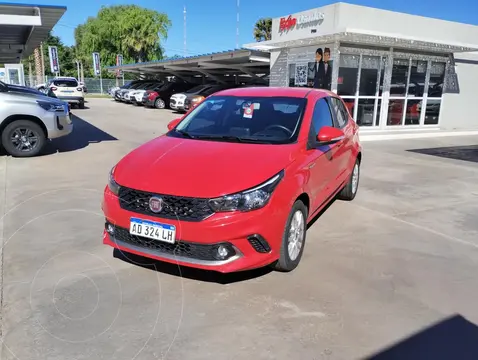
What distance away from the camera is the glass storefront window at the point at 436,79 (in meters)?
15.9

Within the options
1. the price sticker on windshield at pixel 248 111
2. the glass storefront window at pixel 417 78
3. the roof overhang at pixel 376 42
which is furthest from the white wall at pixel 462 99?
the price sticker on windshield at pixel 248 111

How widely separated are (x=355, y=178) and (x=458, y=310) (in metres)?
3.21

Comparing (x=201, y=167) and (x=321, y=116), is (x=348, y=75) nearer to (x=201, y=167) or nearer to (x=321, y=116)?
(x=321, y=116)

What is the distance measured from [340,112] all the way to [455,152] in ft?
25.5

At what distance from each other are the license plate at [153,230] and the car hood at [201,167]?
266 millimetres

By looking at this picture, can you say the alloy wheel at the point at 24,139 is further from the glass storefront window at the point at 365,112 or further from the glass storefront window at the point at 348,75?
the glass storefront window at the point at 365,112

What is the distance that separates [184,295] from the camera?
3.30m

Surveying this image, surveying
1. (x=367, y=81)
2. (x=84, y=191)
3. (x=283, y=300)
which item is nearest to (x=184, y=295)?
(x=283, y=300)

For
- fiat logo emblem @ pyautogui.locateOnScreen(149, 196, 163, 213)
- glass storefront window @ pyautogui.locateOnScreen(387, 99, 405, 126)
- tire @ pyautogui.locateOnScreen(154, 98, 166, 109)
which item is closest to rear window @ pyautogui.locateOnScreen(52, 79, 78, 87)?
tire @ pyautogui.locateOnScreen(154, 98, 166, 109)

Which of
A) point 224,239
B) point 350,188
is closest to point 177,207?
point 224,239

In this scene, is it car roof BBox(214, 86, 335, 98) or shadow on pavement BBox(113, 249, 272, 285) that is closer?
shadow on pavement BBox(113, 249, 272, 285)

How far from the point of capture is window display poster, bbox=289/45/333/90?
1354 centimetres

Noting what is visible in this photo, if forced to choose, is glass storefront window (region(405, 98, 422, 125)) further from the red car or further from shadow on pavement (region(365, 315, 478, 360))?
shadow on pavement (region(365, 315, 478, 360))

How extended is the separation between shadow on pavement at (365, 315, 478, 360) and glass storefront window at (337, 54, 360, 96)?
453 inches
